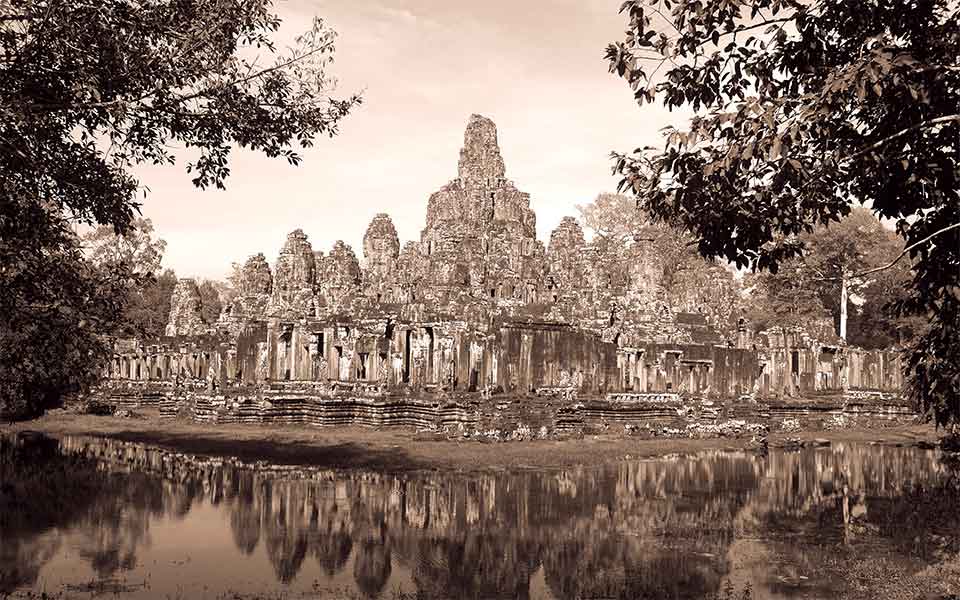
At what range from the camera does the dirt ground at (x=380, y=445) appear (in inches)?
605

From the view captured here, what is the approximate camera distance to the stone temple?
67.8 feet

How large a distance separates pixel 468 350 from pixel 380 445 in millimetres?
4095

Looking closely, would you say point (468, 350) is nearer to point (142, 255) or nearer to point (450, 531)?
point (450, 531)

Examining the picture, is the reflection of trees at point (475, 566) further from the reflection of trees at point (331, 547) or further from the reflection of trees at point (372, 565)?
the reflection of trees at point (331, 547)

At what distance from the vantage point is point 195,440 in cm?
1978

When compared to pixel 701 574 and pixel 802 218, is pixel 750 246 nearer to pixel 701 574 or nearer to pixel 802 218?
pixel 802 218

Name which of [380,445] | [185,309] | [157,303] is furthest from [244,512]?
[157,303]

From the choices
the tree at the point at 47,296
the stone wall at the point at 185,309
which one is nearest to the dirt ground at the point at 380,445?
the tree at the point at 47,296

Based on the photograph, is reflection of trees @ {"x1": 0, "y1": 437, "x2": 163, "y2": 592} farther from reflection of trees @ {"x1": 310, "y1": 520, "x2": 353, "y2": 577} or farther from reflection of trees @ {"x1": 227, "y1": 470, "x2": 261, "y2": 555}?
reflection of trees @ {"x1": 310, "y1": 520, "x2": 353, "y2": 577}

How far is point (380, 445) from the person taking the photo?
17.5 meters

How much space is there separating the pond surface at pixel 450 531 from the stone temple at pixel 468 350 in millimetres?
6147

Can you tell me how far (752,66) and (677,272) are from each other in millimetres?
45424

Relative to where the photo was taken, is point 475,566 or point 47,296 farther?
point 47,296

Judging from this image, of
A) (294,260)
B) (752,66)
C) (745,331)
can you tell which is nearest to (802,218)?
(752,66)
